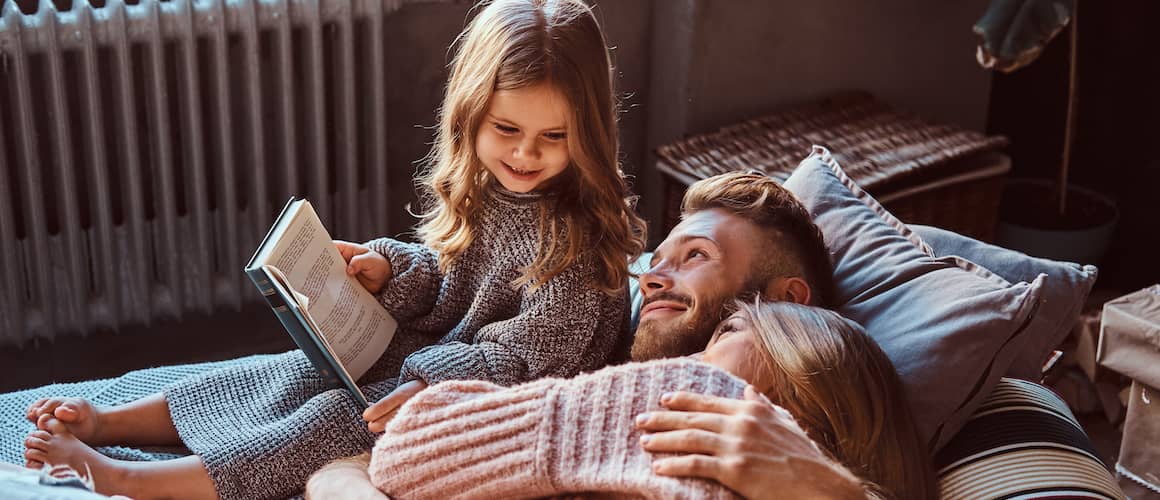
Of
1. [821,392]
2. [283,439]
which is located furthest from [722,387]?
[283,439]

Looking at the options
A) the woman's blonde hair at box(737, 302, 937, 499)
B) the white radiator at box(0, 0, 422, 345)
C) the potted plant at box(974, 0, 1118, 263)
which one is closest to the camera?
the woman's blonde hair at box(737, 302, 937, 499)

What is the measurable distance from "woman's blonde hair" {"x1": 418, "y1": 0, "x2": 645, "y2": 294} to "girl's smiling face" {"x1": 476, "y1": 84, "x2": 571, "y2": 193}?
0.5 inches

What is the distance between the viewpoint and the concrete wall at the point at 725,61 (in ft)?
9.67

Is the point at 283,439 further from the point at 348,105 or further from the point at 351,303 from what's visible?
the point at 348,105

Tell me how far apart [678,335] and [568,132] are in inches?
12.3

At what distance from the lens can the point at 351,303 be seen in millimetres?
1725

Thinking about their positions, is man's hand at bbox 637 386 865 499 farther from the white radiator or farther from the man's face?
the white radiator

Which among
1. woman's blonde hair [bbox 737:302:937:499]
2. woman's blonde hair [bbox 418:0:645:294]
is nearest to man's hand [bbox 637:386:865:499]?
woman's blonde hair [bbox 737:302:937:499]

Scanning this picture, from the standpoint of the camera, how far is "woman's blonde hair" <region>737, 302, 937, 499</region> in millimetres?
1369

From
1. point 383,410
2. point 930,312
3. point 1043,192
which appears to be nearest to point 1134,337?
point 930,312

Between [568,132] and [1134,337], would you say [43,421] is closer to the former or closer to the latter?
[568,132]

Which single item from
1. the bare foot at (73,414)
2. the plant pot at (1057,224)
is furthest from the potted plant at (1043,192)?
the bare foot at (73,414)

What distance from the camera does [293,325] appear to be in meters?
1.49

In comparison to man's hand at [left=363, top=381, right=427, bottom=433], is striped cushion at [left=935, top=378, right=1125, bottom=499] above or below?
below
